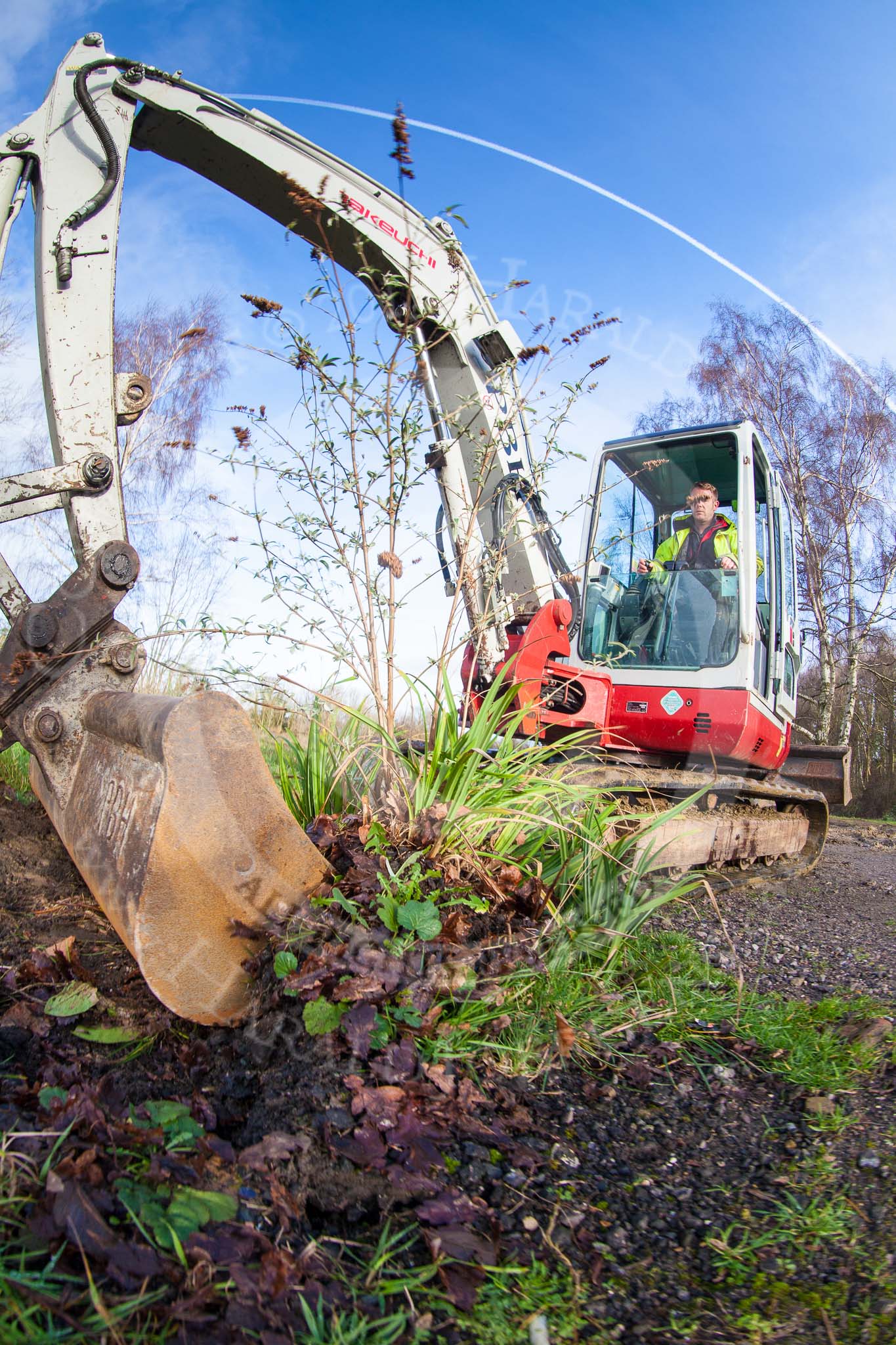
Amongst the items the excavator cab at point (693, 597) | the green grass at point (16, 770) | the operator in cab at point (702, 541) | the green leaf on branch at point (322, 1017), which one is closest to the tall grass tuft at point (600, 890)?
the green leaf on branch at point (322, 1017)

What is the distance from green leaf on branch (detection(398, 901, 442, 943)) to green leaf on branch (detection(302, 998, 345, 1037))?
11.6 inches

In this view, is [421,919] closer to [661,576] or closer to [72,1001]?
[72,1001]

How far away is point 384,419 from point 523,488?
1405 mm

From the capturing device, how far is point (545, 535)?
526 centimetres

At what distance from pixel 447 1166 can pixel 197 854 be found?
0.98m

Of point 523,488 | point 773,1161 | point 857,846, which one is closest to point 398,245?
point 523,488

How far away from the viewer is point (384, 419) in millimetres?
2914

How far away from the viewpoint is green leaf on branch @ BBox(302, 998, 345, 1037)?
2.03 meters

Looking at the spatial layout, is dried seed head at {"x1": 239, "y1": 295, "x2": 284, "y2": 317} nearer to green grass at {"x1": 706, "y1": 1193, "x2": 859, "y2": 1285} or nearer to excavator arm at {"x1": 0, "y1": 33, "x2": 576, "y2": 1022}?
excavator arm at {"x1": 0, "y1": 33, "x2": 576, "y2": 1022}

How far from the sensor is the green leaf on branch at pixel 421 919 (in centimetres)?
230

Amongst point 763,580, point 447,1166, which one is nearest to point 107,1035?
point 447,1166

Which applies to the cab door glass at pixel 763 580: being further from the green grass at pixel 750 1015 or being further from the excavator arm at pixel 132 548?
the green grass at pixel 750 1015

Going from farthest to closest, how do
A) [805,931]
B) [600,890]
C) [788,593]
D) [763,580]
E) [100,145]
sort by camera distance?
[788,593] → [763,580] → [805,931] → [100,145] → [600,890]

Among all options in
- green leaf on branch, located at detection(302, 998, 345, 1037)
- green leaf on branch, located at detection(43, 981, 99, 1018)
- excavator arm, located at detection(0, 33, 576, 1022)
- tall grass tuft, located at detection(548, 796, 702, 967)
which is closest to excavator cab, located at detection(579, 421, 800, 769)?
excavator arm, located at detection(0, 33, 576, 1022)
